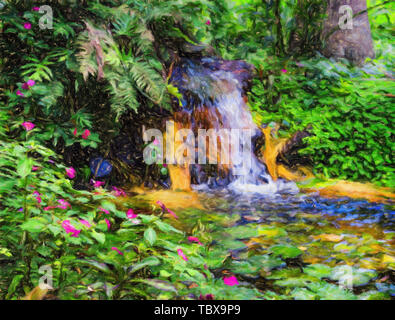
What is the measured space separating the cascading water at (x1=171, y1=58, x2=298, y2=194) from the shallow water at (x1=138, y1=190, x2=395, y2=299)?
366 mm

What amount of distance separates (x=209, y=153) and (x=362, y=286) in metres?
2.84

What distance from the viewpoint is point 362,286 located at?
8.63 ft

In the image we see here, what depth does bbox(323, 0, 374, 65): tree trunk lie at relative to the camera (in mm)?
6363

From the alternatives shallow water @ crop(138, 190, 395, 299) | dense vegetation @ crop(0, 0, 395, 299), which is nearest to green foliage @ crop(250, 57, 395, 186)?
dense vegetation @ crop(0, 0, 395, 299)

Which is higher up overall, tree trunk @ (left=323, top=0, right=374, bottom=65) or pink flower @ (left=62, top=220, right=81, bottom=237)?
tree trunk @ (left=323, top=0, right=374, bottom=65)

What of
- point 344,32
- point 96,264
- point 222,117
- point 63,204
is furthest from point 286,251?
point 344,32

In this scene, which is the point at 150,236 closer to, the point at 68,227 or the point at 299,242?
the point at 68,227

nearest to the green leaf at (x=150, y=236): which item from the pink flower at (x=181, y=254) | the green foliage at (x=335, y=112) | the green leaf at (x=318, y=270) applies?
the pink flower at (x=181, y=254)

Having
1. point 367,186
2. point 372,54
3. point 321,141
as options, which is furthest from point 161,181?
point 372,54

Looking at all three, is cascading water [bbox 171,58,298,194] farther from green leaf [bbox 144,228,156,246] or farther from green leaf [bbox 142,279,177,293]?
green leaf [bbox 142,279,177,293]

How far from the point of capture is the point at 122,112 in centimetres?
427

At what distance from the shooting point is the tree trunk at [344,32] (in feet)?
20.9
